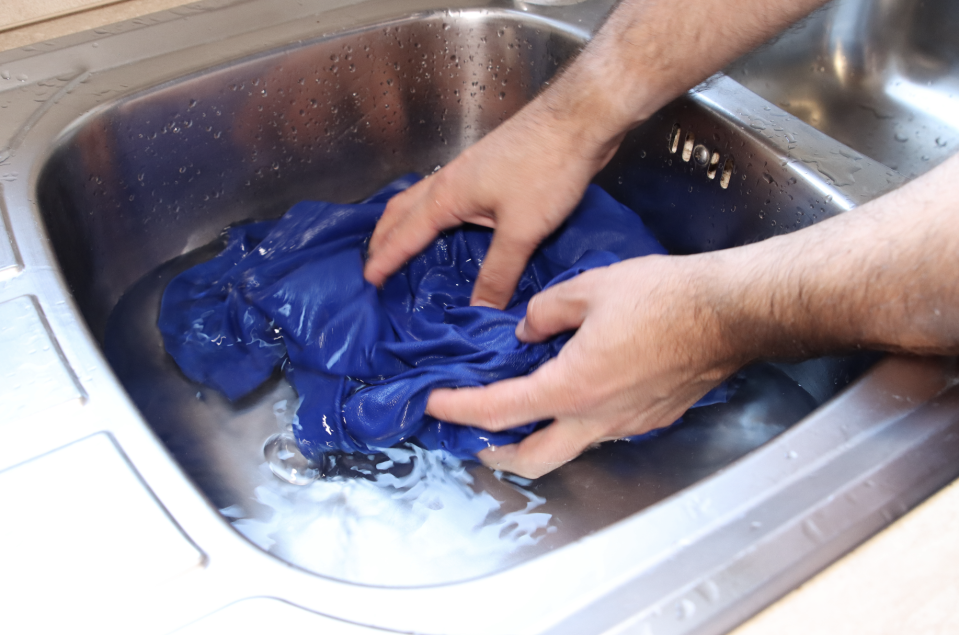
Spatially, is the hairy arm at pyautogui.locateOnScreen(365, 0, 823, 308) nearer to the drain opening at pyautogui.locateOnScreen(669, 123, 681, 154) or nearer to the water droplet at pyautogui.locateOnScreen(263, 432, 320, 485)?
the drain opening at pyautogui.locateOnScreen(669, 123, 681, 154)

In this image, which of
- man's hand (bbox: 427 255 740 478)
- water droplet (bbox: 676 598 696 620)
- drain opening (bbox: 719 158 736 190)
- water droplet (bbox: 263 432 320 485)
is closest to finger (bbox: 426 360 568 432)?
man's hand (bbox: 427 255 740 478)

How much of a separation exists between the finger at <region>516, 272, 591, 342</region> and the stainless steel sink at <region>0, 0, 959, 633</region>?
17 centimetres

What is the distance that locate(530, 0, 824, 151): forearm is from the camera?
798 millimetres

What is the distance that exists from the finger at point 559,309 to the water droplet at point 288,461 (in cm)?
30

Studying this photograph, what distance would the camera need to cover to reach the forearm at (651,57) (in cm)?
80


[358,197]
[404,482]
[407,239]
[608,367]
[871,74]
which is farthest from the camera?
[871,74]

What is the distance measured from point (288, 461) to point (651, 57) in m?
0.64

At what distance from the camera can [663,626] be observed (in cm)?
41

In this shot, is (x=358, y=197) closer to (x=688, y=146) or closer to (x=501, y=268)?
(x=501, y=268)

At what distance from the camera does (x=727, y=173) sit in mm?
872

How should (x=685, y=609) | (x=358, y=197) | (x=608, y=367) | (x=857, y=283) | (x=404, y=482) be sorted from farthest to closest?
(x=358, y=197) → (x=404, y=482) → (x=608, y=367) → (x=857, y=283) → (x=685, y=609)

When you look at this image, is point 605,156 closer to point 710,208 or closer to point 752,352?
point 710,208

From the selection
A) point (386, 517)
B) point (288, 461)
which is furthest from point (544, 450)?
point (288, 461)

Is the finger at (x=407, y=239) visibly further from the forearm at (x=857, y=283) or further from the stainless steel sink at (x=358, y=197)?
the forearm at (x=857, y=283)
